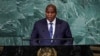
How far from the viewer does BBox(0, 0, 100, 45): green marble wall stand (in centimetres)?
542

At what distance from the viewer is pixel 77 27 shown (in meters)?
5.51

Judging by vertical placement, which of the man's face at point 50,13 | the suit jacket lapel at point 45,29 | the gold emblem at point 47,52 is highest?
the man's face at point 50,13

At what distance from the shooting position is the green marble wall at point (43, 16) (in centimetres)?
542

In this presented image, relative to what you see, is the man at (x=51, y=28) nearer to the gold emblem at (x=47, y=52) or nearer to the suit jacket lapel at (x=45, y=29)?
the suit jacket lapel at (x=45, y=29)

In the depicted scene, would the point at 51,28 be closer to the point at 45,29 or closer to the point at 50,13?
the point at 45,29

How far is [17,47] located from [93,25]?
3.05 meters

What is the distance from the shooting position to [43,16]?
215 inches

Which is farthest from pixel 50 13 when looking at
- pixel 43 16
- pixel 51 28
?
pixel 43 16

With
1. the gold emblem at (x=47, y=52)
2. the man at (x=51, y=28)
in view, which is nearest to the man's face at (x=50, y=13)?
the man at (x=51, y=28)

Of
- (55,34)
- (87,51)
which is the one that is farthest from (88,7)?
(87,51)

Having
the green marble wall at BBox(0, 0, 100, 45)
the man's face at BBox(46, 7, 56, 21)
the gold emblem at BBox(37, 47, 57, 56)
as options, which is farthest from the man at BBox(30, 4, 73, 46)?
the green marble wall at BBox(0, 0, 100, 45)

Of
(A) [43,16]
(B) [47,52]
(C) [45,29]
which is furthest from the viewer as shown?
(A) [43,16]

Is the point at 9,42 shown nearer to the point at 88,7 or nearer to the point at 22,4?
the point at 22,4

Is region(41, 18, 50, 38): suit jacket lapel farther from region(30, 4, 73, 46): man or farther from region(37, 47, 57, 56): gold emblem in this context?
region(37, 47, 57, 56): gold emblem
